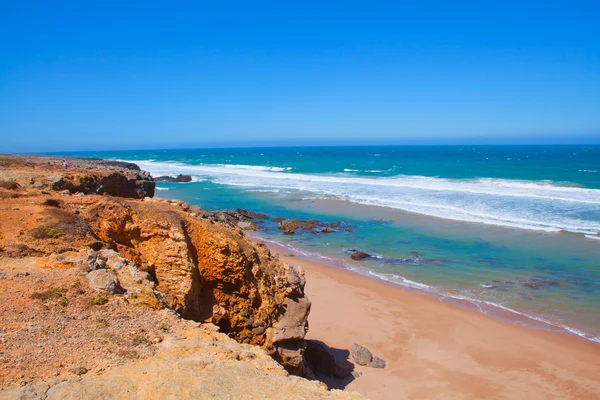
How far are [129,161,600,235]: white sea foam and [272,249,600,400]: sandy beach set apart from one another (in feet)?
49.5

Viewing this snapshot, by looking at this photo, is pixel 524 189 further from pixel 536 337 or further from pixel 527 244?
pixel 536 337

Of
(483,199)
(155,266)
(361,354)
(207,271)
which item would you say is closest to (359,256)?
(361,354)

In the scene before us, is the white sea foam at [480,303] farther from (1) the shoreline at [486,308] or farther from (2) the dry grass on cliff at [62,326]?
(2) the dry grass on cliff at [62,326]

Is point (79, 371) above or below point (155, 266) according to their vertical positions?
below

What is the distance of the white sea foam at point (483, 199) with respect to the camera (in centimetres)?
2833

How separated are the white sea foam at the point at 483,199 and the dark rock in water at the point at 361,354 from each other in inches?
763

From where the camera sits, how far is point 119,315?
222 inches

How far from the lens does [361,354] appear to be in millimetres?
11562

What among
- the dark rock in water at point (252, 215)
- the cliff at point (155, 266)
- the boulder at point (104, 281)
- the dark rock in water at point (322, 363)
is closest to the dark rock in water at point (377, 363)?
the dark rock in water at point (322, 363)

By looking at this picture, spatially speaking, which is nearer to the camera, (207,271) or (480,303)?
(207,271)

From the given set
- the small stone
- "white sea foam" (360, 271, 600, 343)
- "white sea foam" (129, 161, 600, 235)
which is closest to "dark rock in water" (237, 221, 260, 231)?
"white sea foam" (360, 271, 600, 343)

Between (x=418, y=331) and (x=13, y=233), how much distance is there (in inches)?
460

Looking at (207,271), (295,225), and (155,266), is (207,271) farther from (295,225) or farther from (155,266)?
(295,225)

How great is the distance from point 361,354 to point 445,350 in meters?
2.85
